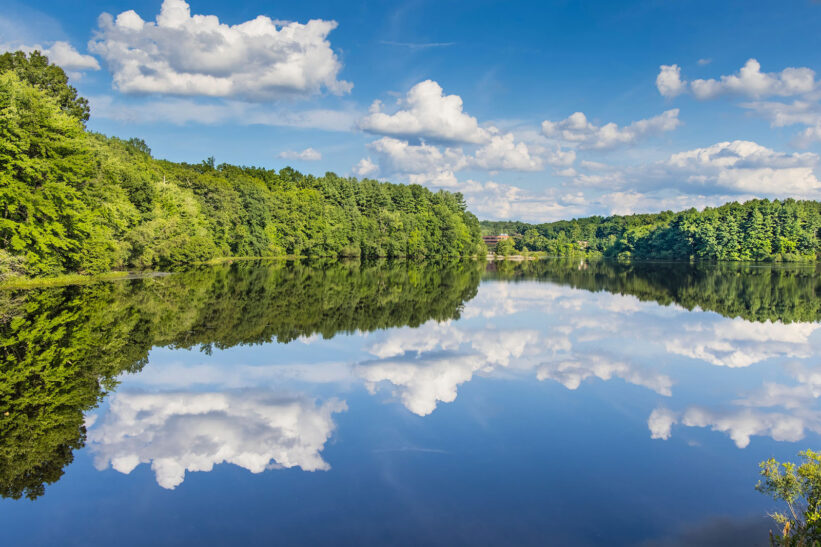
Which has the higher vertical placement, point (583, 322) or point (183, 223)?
point (183, 223)

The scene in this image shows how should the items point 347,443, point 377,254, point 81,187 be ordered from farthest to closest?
point 377,254
point 81,187
point 347,443

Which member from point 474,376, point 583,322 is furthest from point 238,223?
point 474,376

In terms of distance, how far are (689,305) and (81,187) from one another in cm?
3972

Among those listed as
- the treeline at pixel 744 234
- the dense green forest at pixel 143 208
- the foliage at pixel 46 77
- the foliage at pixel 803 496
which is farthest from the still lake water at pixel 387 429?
the treeline at pixel 744 234

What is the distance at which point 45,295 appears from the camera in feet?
81.9

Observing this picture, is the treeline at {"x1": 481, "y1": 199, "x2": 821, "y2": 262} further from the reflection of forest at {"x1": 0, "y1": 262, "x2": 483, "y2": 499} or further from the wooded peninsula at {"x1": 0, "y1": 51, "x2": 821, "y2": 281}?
the reflection of forest at {"x1": 0, "y1": 262, "x2": 483, "y2": 499}

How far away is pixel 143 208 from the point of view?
46.1 meters

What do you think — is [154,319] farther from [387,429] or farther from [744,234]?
[744,234]

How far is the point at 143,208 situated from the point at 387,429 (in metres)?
44.3

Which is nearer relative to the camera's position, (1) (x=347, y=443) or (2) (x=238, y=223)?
(1) (x=347, y=443)

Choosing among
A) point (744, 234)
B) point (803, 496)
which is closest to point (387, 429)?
point (803, 496)

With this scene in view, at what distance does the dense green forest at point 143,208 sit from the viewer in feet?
91.5

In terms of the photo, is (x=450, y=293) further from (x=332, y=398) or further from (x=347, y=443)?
(x=347, y=443)

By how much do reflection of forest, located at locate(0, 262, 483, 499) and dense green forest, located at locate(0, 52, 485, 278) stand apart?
173 inches
